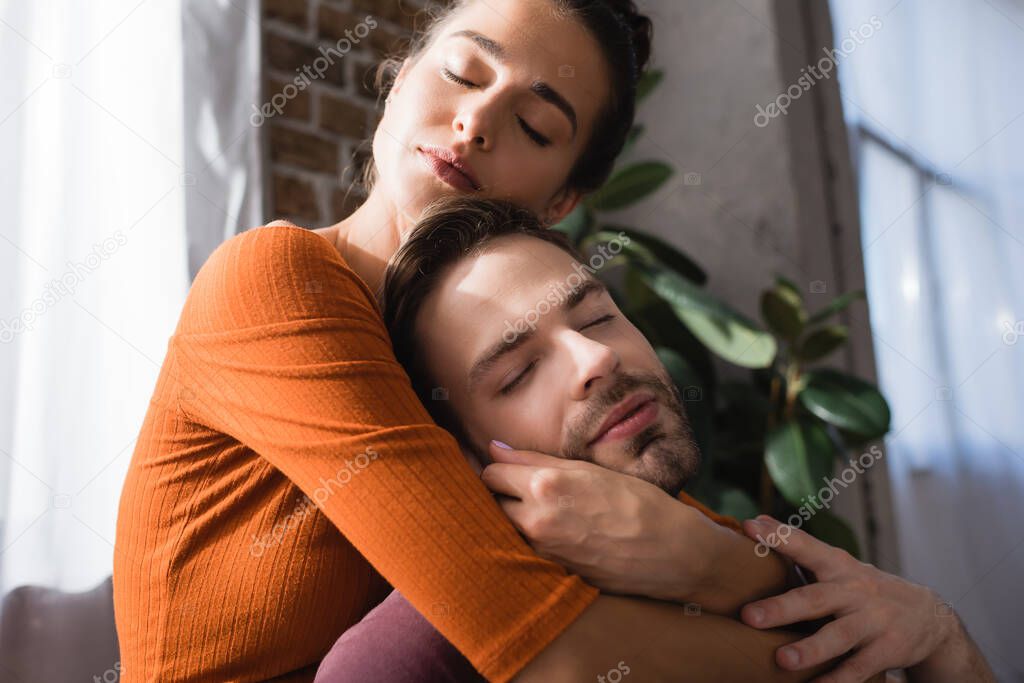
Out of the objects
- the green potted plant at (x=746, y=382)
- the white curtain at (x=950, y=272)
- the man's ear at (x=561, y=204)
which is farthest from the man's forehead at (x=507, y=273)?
the white curtain at (x=950, y=272)

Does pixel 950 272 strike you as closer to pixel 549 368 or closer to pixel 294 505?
pixel 549 368

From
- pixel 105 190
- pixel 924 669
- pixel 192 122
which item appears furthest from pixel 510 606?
pixel 192 122

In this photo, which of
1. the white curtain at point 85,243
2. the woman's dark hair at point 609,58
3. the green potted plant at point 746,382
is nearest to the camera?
the woman's dark hair at point 609,58

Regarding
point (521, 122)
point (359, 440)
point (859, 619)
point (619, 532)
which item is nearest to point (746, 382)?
point (521, 122)

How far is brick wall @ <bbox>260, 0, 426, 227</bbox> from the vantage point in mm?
2193

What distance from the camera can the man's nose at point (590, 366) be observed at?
85cm

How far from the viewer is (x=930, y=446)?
2.83 m

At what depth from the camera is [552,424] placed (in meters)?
0.88

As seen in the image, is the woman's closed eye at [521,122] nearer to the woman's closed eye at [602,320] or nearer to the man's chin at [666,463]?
the woman's closed eye at [602,320]

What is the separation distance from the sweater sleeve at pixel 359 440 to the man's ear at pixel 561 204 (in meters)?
0.58

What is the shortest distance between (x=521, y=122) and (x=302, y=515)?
0.61 m

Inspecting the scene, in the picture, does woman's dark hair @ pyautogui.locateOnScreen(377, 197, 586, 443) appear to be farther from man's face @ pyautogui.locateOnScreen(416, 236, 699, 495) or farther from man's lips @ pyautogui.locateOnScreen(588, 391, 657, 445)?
man's lips @ pyautogui.locateOnScreen(588, 391, 657, 445)

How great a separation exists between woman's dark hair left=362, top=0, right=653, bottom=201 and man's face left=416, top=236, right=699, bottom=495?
0.39m

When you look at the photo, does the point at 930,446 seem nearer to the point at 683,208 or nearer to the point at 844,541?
the point at 844,541
